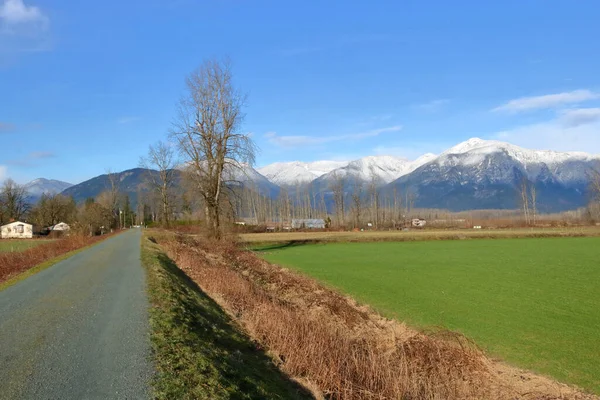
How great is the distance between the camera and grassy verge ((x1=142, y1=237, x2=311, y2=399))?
6738 millimetres

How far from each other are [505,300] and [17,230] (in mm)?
118108

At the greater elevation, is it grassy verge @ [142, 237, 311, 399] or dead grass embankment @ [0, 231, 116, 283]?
dead grass embankment @ [0, 231, 116, 283]

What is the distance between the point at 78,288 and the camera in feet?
52.2

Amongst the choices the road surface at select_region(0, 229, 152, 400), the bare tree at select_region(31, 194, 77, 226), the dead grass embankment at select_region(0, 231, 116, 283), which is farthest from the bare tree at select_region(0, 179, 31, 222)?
the road surface at select_region(0, 229, 152, 400)

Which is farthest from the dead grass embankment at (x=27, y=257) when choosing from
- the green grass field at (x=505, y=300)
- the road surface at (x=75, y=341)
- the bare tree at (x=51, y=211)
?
the bare tree at (x=51, y=211)

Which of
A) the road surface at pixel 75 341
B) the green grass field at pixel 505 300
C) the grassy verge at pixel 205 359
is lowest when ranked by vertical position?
the green grass field at pixel 505 300

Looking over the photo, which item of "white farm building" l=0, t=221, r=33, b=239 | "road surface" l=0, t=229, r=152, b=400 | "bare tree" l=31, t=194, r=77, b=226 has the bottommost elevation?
"road surface" l=0, t=229, r=152, b=400

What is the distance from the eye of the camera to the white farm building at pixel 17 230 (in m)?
104

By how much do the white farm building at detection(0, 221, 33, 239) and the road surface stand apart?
10402 centimetres

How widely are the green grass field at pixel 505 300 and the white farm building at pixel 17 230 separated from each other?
9541cm

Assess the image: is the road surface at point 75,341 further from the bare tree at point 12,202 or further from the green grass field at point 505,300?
the bare tree at point 12,202

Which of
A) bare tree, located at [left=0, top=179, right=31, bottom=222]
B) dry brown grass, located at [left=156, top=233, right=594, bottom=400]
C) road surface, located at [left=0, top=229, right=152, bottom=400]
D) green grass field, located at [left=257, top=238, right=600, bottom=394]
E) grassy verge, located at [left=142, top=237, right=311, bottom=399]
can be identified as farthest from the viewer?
bare tree, located at [left=0, top=179, right=31, bottom=222]

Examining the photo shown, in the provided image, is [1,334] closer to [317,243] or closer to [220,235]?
[220,235]

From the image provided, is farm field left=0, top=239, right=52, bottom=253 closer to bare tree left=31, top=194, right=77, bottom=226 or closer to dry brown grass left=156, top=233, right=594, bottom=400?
dry brown grass left=156, top=233, right=594, bottom=400
